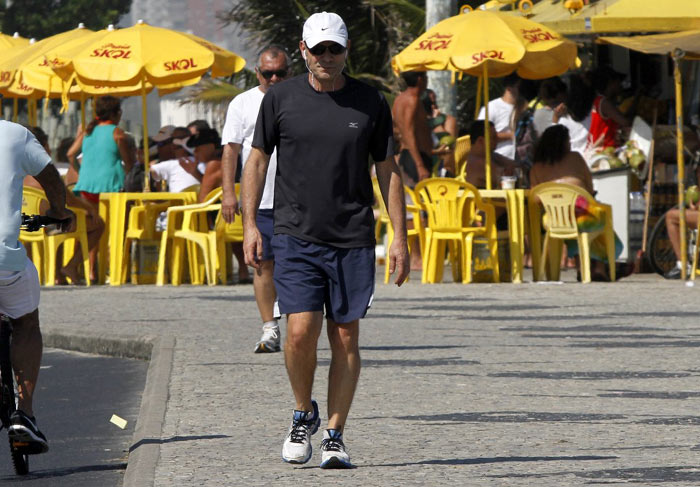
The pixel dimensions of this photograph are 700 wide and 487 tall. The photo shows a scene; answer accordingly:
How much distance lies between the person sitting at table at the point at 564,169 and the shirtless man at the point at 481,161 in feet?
3.06

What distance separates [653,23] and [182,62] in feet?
15.8

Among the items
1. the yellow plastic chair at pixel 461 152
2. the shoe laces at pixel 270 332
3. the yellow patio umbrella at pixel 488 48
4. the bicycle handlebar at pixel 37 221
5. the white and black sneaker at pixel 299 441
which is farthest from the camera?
the yellow plastic chair at pixel 461 152

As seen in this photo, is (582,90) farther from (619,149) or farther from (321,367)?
(321,367)

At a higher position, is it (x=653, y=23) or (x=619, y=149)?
(x=653, y=23)

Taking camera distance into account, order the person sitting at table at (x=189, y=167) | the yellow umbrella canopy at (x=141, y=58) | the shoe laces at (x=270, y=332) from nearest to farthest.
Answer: the shoe laces at (x=270, y=332) < the yellow umbrella canopy at (x=141, y=58) < the person sitting at table at (x=189, y=167)

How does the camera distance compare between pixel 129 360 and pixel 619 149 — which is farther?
pixel 619 149

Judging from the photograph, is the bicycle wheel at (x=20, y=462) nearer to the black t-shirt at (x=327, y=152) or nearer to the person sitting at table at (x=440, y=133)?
the black t-shirt at (x=327, y=152)

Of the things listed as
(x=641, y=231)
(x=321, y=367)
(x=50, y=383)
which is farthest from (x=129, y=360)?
(x=641, y=231)

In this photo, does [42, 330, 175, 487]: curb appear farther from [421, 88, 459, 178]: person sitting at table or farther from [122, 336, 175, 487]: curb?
[421, 88, 459, 178]: person sitting at table

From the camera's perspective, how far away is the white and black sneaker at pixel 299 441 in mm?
7023

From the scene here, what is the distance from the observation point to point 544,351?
11.5m

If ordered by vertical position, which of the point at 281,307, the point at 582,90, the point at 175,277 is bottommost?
the point at 175,277

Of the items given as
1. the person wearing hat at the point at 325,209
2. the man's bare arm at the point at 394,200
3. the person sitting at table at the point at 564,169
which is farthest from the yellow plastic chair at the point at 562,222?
the person wearing hat at the point at 325,209

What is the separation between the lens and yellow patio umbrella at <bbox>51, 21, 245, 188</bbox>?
61.6ft
